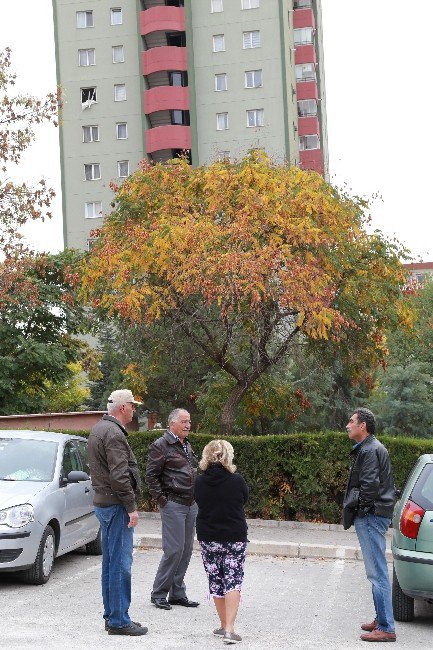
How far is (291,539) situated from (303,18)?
62624 millimetres

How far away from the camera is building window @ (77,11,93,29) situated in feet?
217

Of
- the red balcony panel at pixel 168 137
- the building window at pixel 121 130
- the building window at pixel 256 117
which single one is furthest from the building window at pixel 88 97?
the building window at pixel 256 117

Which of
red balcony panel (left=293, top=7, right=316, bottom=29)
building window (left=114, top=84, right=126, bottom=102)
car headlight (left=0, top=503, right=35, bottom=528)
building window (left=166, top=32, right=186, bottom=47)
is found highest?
red balcony panel (left=293, top=7, right=316, bottom=29)

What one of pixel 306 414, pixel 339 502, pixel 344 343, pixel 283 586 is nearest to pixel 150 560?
pixel 283 586

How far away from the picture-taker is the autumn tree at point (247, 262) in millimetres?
19156

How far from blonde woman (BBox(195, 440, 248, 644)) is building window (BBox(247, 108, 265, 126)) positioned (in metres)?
57.6

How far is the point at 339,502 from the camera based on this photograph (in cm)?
1698

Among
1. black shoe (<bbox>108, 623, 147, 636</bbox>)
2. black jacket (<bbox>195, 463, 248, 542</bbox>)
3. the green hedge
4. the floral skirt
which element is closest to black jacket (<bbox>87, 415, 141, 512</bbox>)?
black jacket (<bbox>195, 463, 248, 542</bbox>)

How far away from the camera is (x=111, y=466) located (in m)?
A: 8.40

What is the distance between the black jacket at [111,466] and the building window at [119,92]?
59.6 metres

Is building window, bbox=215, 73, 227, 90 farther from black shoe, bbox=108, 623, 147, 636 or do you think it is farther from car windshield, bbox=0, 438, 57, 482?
black shoe, bbox=108, 623, 147, 636

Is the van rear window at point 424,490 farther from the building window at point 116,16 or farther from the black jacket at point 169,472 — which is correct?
the building window at point 116,16

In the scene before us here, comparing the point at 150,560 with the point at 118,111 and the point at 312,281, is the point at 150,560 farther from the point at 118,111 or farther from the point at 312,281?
the point at 118,111

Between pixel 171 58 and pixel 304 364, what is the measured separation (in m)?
45.4
